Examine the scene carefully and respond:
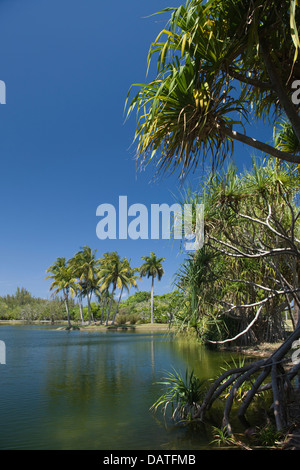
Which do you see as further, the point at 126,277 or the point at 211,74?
the point at 126,277

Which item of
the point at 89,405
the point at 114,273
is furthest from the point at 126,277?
the point at 89,405

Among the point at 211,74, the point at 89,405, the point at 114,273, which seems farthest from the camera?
the point at 114,273

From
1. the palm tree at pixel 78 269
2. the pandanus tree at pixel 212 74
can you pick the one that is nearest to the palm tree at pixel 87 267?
the palm tree at pixel 78 269

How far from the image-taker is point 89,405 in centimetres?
853

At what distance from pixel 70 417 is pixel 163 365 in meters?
7.85

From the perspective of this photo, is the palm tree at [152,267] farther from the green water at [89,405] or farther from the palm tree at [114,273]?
the green water at [89,405]

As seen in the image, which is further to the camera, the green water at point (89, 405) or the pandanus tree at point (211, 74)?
the green water at point (89, 405)

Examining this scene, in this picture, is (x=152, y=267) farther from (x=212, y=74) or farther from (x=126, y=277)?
(x=212, y=74)

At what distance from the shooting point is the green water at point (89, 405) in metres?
6.00

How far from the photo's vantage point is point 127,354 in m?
19.0

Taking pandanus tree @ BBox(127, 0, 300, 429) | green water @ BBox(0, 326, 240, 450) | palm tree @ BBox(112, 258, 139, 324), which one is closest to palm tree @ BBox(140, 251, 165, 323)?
palm tree @ BBox(112, 258, 139, 324)
